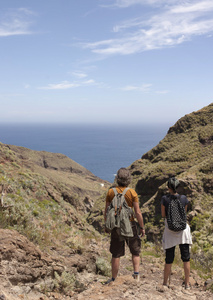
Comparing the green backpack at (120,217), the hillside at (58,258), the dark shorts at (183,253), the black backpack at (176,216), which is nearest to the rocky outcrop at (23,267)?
the hillside at (58,258)

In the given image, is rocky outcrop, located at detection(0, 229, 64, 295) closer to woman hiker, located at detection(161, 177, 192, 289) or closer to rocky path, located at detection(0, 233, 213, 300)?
rocky path, located at detection(0, 233, 213, 300)

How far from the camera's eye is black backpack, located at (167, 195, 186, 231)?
4543 mm

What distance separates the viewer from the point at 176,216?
458 centimetres

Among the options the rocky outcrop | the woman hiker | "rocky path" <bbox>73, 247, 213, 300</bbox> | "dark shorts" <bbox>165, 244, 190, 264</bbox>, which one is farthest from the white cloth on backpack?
the rocky outcrop

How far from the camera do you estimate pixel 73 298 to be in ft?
15.0

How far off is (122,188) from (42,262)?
92.0 inches

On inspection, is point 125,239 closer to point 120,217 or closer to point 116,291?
point 120,217

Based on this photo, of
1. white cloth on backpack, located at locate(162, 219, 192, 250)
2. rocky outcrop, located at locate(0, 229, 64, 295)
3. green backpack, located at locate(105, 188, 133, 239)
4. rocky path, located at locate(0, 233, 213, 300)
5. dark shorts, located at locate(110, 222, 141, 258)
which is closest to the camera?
rocky path, located at locate(0, 233, 213, 300)

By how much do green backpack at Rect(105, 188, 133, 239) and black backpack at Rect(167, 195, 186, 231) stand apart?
29.7 inches

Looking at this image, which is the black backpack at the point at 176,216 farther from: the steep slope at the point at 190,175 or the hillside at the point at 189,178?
the steep slope at the point at 190,175

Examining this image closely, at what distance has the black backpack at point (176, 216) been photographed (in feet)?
14.9

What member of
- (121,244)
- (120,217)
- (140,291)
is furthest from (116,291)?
(120,217)

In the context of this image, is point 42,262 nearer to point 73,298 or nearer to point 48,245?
point 73,298

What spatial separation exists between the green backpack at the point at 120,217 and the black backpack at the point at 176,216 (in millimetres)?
754
